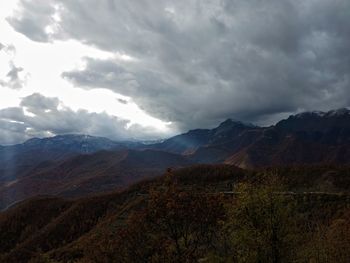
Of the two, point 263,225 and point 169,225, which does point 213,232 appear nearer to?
point 169,225

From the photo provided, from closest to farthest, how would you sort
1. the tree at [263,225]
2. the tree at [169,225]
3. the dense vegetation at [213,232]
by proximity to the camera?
1. the tree at [169,225]
2. the dense vegetation at [213,232]
3. the tree at [263,225]

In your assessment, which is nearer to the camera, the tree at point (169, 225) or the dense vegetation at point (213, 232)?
the tree at point (169, 225)

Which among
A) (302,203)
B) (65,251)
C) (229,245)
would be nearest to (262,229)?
(229,245)

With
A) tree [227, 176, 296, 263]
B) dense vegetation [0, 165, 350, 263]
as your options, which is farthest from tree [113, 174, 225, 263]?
tree [227, 176, 296, 263]

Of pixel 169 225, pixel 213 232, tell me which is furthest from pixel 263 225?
pixel 169 225

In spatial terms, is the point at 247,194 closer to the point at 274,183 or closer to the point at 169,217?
the point at 274,183

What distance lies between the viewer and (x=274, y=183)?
5481 centimetres

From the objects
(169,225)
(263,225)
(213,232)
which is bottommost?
(263,225)

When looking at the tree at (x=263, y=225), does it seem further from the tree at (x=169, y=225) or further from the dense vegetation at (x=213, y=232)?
the tree at (x=169, y=225)

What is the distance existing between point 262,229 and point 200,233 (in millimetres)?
17990

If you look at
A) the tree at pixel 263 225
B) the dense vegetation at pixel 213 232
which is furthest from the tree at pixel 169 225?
the tree at pixel 263 225

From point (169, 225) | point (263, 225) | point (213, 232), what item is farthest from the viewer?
point (263, 225)

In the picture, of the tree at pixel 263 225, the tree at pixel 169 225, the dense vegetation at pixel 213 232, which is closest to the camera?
the tree at pixel 169 225

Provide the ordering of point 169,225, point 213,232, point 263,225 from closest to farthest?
1. point 169,225
2. point 213,232
3. point 263,225
